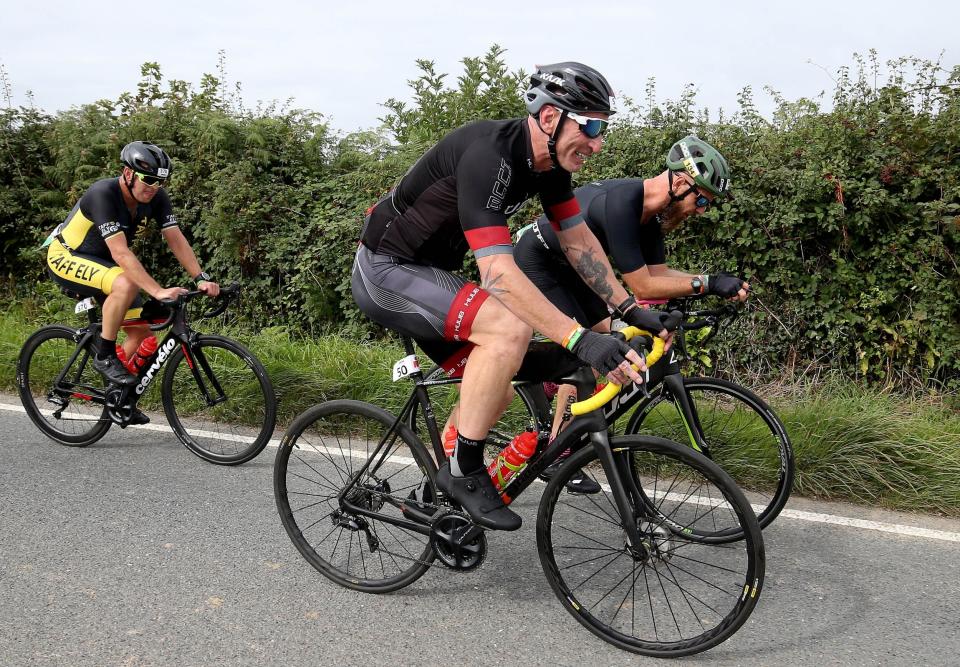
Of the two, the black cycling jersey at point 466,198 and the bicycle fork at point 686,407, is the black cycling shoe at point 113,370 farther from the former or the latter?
the bicycle fork at point 686,407

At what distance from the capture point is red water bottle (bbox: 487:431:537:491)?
345cm

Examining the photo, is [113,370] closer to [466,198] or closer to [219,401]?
[219,401]

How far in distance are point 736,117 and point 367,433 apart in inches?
183

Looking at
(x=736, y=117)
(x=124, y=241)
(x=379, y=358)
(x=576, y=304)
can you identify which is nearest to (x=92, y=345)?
(x=124, y=241)

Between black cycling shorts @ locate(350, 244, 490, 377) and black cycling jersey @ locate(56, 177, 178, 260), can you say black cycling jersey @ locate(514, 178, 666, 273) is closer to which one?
black cycling shorts @ locate(350, 244, 490, 377)

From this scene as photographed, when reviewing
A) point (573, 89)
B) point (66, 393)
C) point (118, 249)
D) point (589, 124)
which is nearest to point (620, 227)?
point (589, 124)

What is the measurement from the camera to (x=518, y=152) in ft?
10.7

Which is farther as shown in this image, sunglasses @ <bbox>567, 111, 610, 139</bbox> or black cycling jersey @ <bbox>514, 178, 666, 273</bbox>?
black cycling jersey @ <bbox>514, 178, 666, 273</bbox>

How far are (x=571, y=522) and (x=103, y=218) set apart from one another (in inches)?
146

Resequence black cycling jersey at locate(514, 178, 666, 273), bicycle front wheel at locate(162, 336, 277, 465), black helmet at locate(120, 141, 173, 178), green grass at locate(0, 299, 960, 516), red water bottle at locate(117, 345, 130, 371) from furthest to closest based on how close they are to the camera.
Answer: red water bottle at locate(117, 345, 130, 371) → black helmet at locate(120, 141, 173, 178) → bicycle front wheel at locate(162, 336, 277, 465) → green grass at locate(0, 299, 960, 516) → black cycling jersey at locate(514, 178, 666, 273)

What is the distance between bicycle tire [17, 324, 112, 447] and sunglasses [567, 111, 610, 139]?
14.0 feet

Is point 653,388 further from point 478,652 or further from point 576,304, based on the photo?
point 478,652

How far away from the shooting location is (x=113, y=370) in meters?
5.75

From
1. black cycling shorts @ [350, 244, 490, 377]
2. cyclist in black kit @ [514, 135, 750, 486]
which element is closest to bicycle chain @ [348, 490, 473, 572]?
black cycling shorts @ [350, 244, 490, 377]
